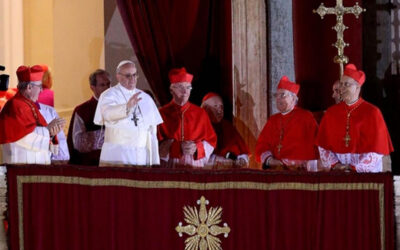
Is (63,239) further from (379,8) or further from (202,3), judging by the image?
(379,8)

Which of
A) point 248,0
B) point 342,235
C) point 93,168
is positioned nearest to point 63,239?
point 93,168

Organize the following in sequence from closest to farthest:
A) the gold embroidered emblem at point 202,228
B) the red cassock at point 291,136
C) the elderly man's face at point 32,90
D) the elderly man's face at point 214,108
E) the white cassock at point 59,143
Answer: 1. the gold embroidered emblem at point 202,228
2. the elderly man's face at point 32,90
3. the white cassock at point 59,143
4. the red cassock at point 291,136
5. the elderly man's face at point 214,108

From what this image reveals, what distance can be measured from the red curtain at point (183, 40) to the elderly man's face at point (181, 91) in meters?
0.60

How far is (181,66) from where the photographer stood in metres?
9.66

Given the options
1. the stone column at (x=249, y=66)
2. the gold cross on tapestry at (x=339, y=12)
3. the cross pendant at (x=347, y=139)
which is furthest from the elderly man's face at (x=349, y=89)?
the stone column at (x=249, y=66)

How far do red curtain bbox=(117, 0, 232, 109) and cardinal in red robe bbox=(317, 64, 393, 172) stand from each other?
1.62 metres

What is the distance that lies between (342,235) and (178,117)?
216 centimetres

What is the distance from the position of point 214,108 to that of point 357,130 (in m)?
1.49

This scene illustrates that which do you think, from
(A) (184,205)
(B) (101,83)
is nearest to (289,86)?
(B) (101,83)

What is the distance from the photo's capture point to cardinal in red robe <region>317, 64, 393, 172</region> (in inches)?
317

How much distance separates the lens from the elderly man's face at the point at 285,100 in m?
8.73

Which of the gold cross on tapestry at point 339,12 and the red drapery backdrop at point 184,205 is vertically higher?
the gold cross on tapestry at point 339,12

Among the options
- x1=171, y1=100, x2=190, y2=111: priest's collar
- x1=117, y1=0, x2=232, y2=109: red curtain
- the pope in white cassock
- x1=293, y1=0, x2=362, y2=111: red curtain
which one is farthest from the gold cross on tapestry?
the pope in white cassock

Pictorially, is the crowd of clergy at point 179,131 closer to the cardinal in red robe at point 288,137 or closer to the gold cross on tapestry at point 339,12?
the cardinal in red robe at point 288,137
